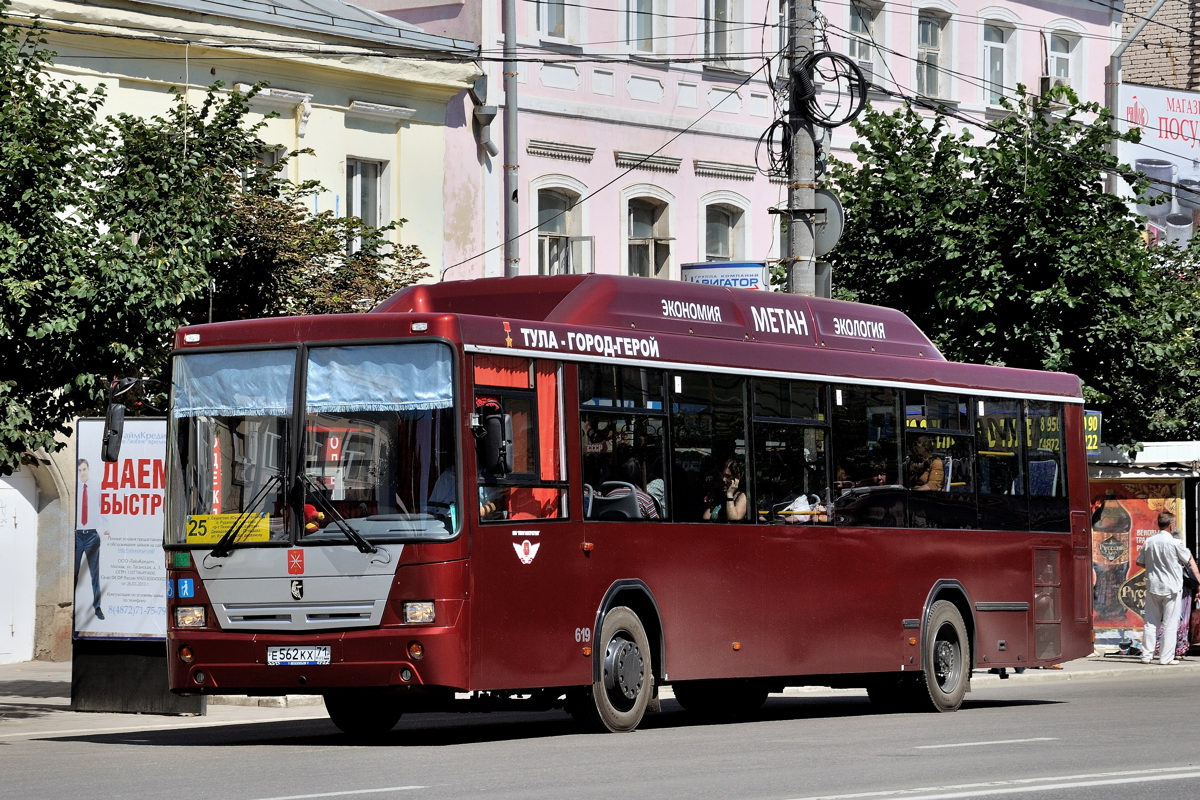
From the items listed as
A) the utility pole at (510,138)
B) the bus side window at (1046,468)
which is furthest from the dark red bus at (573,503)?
the utility pole at (510,138)

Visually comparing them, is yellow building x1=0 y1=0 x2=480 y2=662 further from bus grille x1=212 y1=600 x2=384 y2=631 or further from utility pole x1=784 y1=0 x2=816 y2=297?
bus grille x1=212 y1=600 x2=384 y2=631

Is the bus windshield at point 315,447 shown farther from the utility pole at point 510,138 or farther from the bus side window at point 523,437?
the utility pole at point 510,138

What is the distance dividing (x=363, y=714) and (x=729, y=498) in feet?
10.2

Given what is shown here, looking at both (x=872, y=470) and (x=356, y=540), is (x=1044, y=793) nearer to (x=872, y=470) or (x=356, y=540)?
(x=356, y=540)

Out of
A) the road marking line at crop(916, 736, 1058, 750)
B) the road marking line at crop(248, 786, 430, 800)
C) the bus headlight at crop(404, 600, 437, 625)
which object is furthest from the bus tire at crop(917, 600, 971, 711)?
the road marking line at crop(248, 786, 430, 800)

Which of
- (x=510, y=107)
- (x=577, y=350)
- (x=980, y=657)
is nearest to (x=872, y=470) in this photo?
(x=980, y=657)

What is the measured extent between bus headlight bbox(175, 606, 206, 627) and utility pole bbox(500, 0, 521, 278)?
17.3 m

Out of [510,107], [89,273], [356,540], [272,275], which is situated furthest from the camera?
[510,107]

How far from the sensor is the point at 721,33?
119 feet

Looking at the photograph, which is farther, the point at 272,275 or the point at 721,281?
the point at 721,281

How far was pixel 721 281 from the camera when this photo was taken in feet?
89.2

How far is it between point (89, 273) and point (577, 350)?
184 inches

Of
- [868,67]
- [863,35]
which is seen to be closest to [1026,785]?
[868,67]

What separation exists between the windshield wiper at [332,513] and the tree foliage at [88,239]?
3.95 meters
